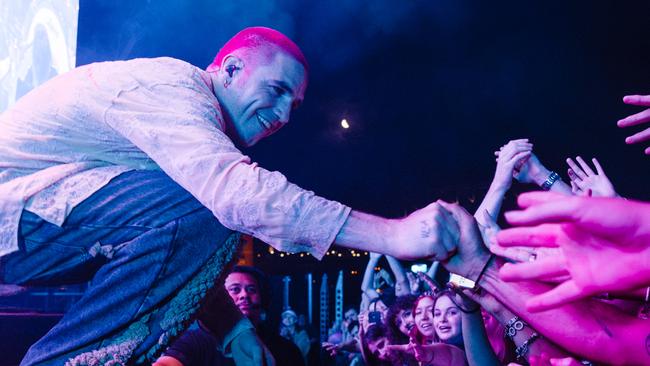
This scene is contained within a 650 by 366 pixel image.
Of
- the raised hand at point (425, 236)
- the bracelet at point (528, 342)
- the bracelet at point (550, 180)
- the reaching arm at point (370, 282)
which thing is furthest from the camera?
the reaching arm at point (370, 282)

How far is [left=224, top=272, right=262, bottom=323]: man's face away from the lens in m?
4.78

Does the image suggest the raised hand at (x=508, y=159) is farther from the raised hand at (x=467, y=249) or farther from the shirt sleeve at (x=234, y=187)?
the shirt sleeve at (x=234, y=187)

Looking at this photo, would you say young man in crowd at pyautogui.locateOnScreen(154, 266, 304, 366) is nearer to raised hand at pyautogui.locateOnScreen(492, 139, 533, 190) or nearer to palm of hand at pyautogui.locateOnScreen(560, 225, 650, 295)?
raised hand at pyautogui.locateOnScreen(492, 139, 533, 190)

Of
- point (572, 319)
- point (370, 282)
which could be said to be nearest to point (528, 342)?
point (572, 319)

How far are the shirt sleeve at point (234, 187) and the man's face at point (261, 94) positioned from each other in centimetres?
53

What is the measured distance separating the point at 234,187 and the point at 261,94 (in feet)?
2.51

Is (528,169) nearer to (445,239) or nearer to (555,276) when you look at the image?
(445,239)

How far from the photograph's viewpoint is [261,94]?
2.13m

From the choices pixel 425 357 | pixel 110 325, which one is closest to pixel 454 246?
pixel 110 325

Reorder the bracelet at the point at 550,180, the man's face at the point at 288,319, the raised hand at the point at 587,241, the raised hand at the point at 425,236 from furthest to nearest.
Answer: the man's face at the point at 288,319, the bracelet at the point at 550,180, the raised hand at the point at 425,236, the raised hand at the point at 587,241

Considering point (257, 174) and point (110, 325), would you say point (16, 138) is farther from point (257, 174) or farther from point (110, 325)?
point (257, 174)

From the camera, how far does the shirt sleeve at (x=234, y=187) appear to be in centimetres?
144

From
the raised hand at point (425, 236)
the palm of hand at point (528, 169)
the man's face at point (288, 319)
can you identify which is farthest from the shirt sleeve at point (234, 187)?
the man's face at point (288, 319)

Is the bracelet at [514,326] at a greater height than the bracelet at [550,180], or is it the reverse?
the bracelet at [550,180]
